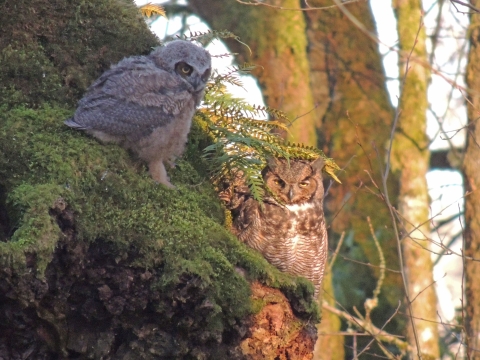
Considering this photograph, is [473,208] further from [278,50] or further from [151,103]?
[151,103]

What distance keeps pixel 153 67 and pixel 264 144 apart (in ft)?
2.14

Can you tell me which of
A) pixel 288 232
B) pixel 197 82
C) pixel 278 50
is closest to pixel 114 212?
pixel 197 82

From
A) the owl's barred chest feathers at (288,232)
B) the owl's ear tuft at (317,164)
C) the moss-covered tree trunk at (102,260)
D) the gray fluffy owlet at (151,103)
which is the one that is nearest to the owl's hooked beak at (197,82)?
the gray fluffy owlet at (151,103)

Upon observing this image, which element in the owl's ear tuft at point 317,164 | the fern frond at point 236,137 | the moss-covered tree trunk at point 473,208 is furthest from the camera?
the moss-covered tree trunk at point 473,208

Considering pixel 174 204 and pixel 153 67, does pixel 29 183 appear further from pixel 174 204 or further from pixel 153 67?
pixel 153 67

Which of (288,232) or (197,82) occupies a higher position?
(197,82)

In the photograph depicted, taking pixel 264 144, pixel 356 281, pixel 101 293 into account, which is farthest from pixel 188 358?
pixel 356 281

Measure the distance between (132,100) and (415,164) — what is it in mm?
4576

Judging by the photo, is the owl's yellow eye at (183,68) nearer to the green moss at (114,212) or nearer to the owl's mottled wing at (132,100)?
the owl's mottled wing at (132,100)

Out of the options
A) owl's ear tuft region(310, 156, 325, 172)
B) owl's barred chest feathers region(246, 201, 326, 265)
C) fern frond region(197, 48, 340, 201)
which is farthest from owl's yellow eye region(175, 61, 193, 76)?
owl's ear tuft region(310, 156, 325, 172)

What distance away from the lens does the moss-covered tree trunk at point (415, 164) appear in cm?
622

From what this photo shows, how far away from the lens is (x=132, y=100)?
2.97 meters

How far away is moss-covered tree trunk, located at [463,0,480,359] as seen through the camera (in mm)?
5879

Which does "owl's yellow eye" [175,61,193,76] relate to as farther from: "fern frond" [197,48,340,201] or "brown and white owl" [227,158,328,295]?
"brown and white owl" [227,158,328,295]
